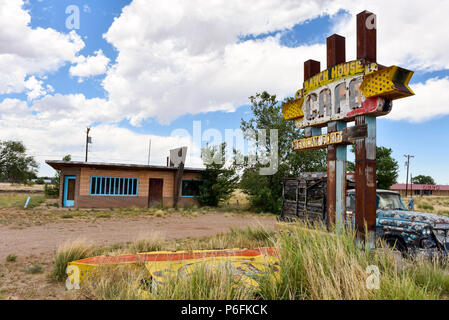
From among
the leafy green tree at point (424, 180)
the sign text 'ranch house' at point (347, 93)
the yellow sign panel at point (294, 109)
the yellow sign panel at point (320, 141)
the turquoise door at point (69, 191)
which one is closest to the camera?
the sign text 'ranch house' at point (347, 93)

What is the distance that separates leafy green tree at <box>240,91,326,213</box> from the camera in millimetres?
21703

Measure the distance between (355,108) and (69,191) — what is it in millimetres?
21979

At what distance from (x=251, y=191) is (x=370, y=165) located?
55.5 ft

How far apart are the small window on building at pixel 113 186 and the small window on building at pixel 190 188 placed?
3899mm

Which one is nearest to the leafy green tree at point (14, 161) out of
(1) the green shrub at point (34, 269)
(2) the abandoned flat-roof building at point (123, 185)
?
(2) the abandoned flat-roof building at point (123, 185)

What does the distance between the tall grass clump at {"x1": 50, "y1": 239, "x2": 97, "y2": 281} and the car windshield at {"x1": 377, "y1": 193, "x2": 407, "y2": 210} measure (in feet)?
23.0

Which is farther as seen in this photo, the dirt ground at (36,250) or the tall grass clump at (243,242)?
the tall grass clump at (243,242)

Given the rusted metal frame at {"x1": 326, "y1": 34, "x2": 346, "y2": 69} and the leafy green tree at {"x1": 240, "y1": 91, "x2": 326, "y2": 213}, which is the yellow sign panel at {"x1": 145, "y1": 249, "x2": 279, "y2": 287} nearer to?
the rusted metal frame at {"x1": 326, "y1": 34, "x2": 346, "y2": 69}

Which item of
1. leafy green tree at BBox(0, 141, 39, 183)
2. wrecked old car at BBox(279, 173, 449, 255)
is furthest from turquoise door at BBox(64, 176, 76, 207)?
leafy green tree at BBox(0, 141, 39, 183)

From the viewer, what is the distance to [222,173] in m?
24.4

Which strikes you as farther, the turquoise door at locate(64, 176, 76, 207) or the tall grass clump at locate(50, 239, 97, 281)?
the turquoise door at locate(64, 176, 76, 207)

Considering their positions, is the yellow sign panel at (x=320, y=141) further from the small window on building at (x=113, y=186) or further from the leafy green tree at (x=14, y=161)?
the leafy green tree at (x=14, y=161)

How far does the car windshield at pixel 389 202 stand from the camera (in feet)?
→ 23.8

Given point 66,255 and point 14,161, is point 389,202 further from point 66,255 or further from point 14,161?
point 14,161
